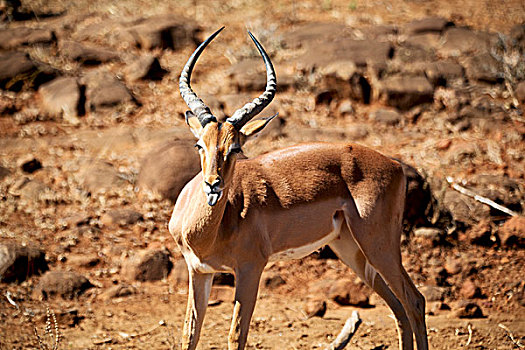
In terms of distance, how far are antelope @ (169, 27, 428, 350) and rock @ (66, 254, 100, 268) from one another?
8.79 feet

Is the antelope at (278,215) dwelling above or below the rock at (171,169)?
above

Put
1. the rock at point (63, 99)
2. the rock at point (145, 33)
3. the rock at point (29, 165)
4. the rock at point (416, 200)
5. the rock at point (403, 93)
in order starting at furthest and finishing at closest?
the rock at point (145, 33) → the rock at point (403, 93) → the rock at point (63, 99) → the rock at point (29, 165) → the rock at point (416, 200)

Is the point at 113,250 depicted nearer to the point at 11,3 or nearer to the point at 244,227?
the point at 244,227

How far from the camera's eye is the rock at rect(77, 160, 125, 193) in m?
9.15

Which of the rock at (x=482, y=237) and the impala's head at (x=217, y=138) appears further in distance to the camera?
the rock at (x=482, y=237)

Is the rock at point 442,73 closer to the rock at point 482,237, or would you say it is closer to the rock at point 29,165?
the rock at point 482,237

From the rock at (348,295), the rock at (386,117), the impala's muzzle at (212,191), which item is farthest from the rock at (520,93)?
the impala's muzzle at (212,191)

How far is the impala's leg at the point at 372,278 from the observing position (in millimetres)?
6012

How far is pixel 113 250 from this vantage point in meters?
8.02

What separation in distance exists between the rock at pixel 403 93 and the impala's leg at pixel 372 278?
19.9 feet

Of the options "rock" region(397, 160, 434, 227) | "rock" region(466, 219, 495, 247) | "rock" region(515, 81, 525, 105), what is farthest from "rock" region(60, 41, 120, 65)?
"rock" region(466, 219, 495, 247)

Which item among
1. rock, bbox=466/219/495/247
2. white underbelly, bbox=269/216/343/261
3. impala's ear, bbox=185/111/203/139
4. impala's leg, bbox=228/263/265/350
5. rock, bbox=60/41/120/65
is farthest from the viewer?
rock, bbox=60/41/120/65

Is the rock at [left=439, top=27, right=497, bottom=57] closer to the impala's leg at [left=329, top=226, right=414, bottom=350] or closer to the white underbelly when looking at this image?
the impala's leg at [left=329, top=226, right=414, bottom=350]

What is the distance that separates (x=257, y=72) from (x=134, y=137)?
9.44 feet
